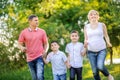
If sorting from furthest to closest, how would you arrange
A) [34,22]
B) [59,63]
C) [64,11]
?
[64,11]
[59,63]
[34,22]

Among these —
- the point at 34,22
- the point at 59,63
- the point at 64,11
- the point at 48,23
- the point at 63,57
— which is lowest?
the point at 48,23

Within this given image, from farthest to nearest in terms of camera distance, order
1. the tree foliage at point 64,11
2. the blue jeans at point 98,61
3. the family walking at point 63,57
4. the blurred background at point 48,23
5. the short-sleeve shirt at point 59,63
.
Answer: the tree foliage at point 64,11 < the blurred background at point 48,23 < the short-sleeve shirt at point 59,63 < the family walking at point 63,57 < the blue jeans at point 98,61

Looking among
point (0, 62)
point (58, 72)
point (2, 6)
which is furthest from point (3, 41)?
point (2, 6)

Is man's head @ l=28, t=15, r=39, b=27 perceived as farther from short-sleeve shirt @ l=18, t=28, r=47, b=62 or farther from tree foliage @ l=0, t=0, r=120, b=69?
tree foliage @ l=0, t=0, r=120, b=69

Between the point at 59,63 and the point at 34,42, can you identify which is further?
the point at 59,63

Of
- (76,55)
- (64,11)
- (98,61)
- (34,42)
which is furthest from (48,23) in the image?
(98,61)

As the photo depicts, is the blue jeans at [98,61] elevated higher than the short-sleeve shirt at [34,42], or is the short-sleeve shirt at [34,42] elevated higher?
the short-sleeve shirt at [34,42]

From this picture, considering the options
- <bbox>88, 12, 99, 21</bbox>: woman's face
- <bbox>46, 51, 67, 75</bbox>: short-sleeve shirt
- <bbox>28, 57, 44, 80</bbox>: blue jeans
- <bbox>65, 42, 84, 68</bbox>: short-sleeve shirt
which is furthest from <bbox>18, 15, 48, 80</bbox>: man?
<bbox>88, 12, 99, 21</bbox>: woman's face

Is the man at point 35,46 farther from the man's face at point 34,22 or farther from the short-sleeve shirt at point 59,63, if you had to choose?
the short-sleeve shirt at point 59,63

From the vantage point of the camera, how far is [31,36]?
780 cm

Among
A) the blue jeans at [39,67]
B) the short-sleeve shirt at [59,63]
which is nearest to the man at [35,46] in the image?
the blue jeans at [39,67]

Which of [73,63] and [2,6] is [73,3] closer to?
[2,6]

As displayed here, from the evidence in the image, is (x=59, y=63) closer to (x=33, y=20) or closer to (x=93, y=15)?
(x=33, y=20)

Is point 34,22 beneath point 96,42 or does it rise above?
above
